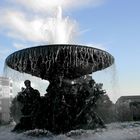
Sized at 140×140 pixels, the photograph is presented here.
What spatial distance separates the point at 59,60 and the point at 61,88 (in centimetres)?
154

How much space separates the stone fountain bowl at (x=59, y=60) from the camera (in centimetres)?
1791

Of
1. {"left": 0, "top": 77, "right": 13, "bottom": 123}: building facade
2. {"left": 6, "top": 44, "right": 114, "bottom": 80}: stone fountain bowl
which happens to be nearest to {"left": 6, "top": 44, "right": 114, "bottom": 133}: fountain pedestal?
{"left": 6, "top": 44, "right": 114, "bottom": 80}: stone fountain bowl

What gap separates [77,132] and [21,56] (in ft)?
15.8

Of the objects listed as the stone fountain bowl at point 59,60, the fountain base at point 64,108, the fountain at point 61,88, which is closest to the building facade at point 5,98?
the stone fountain bowl at point 59,60

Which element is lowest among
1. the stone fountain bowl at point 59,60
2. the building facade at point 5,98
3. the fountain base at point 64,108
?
the fountain base at point 64,108

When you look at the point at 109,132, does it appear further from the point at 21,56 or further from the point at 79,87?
the point at 21,56

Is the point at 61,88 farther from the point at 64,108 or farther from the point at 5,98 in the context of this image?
the point at 5,98

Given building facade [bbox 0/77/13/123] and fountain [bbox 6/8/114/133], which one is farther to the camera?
building facade [bbox 0/77/13/123]

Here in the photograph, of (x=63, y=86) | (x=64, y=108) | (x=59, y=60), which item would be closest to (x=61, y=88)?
(x=63, y=86)

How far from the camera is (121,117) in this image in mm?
45406

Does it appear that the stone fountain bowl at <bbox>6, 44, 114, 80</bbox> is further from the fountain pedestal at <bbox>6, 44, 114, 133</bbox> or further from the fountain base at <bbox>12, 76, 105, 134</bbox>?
the fountain base at <bbox>12, 76, 105, 134</bbox>

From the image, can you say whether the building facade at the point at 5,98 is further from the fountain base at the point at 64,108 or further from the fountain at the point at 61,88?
the fountain base at the point at 64,108

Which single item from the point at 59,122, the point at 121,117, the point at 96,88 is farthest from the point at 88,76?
the point at 121,117

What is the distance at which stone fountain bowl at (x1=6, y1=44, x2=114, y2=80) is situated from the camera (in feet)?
58.7
